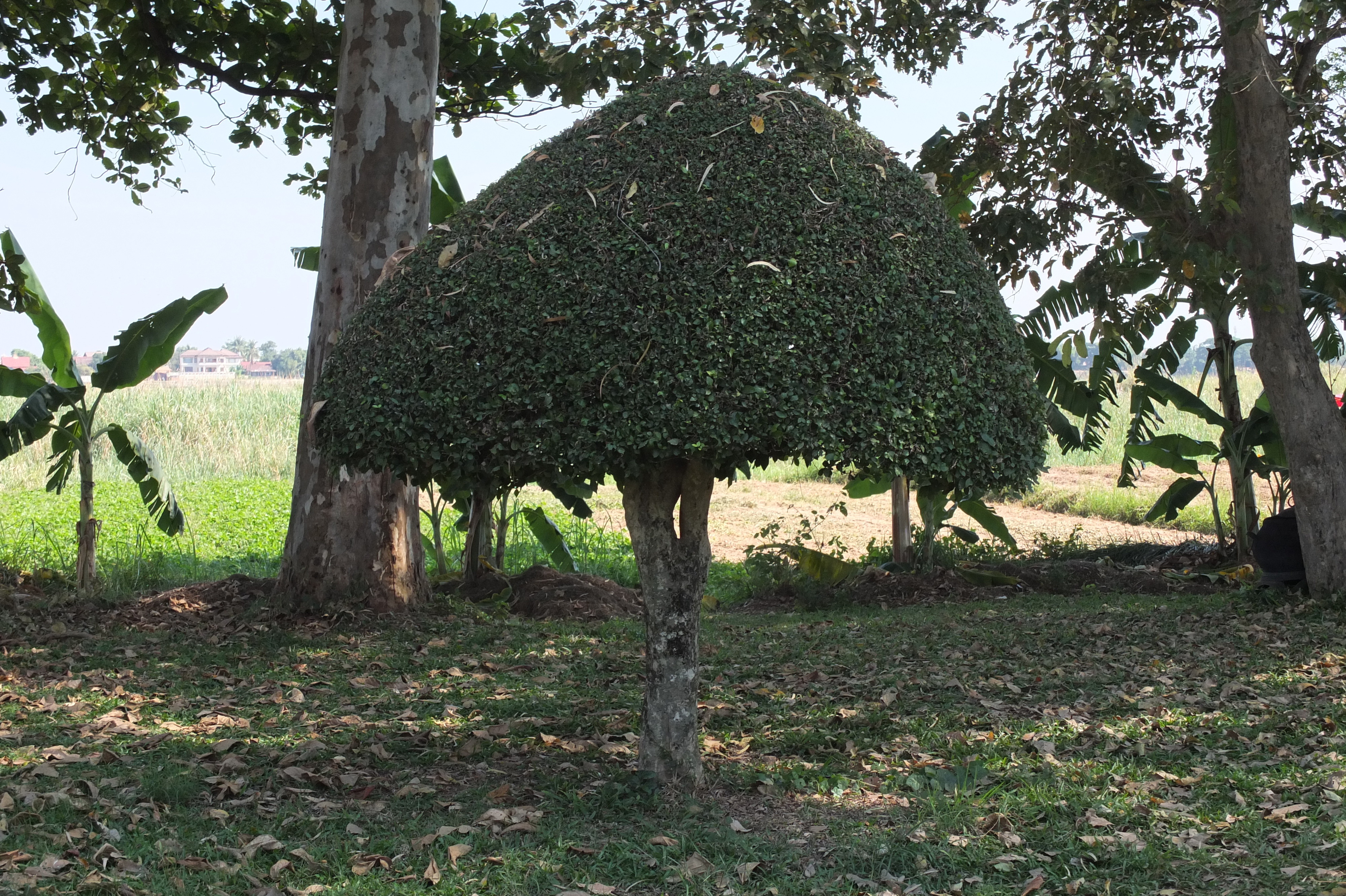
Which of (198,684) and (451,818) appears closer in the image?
(451,818)

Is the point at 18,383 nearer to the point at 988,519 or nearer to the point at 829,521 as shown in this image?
the point at 988,519

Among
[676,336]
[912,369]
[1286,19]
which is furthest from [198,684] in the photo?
[1286,19]

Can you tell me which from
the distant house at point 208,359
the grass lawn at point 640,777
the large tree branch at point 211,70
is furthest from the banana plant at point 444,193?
the distant house at point 208,359

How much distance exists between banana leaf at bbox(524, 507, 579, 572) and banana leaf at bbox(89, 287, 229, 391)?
12.2 feet

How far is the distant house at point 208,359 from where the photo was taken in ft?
400

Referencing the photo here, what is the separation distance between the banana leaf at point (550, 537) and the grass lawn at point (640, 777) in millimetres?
2964

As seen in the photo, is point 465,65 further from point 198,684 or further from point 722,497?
point 722,497

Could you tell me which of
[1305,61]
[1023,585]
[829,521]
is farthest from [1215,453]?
[829,521]

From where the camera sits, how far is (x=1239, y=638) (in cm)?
786

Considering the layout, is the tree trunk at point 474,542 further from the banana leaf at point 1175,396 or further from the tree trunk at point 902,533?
the banana leaf at point 1175,396

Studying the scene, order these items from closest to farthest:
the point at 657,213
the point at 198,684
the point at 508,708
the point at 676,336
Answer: the point at 676,336 → the point at 657,213 → the point at 508,708 → the point at 198,684

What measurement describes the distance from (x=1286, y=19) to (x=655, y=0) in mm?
4083

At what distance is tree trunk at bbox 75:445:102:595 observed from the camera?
955 centimetres

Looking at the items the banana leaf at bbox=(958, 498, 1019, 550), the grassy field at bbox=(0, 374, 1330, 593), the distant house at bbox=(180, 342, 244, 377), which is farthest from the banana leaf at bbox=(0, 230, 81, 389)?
the distant house at bbox=(180, 342, 244, 377)
